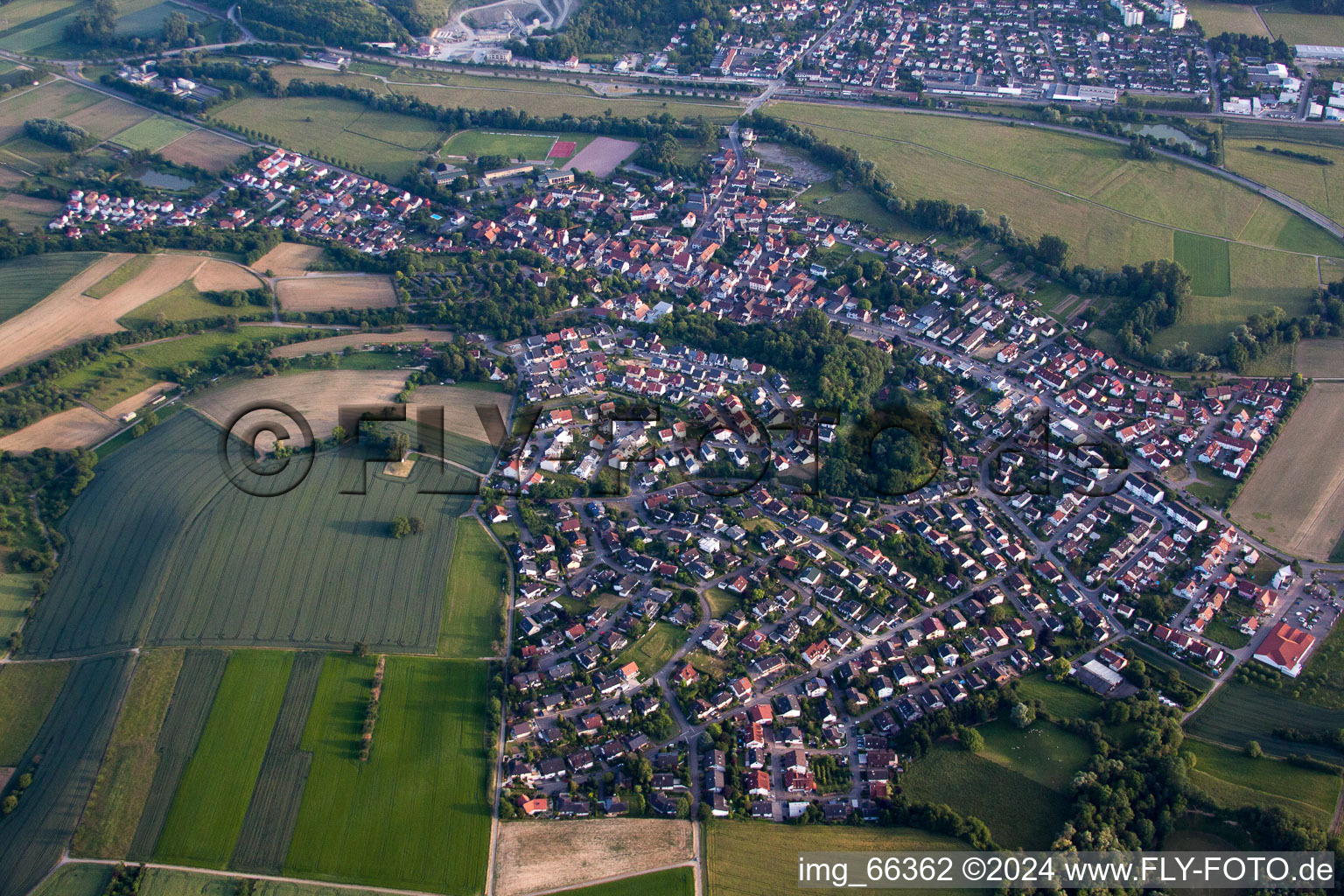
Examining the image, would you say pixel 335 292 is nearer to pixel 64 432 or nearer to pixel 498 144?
pixel 64 432

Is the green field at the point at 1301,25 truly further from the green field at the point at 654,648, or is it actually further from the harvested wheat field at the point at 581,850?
the harvested wheat field at the point at 581,850

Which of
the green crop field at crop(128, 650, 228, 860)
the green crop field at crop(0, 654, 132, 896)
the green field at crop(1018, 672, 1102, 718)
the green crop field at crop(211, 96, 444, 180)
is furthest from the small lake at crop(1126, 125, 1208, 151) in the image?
the green crop field at crop(0, 654, 132, 896)

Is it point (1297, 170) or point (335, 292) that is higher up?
point (1297, 170)

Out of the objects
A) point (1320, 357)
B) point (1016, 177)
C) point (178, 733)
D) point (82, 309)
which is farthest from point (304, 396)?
point (1320, 357)

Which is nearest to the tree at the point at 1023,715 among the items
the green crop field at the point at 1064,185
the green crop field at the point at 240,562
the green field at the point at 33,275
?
the green crop field at the point at 240,562

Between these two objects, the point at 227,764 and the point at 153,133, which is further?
the point at 153,133

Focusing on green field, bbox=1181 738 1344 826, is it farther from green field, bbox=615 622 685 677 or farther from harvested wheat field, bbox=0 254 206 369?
harvested wheat field, bbox=0 254 206 369

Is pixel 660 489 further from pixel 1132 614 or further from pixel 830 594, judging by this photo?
pixel 1132 614
